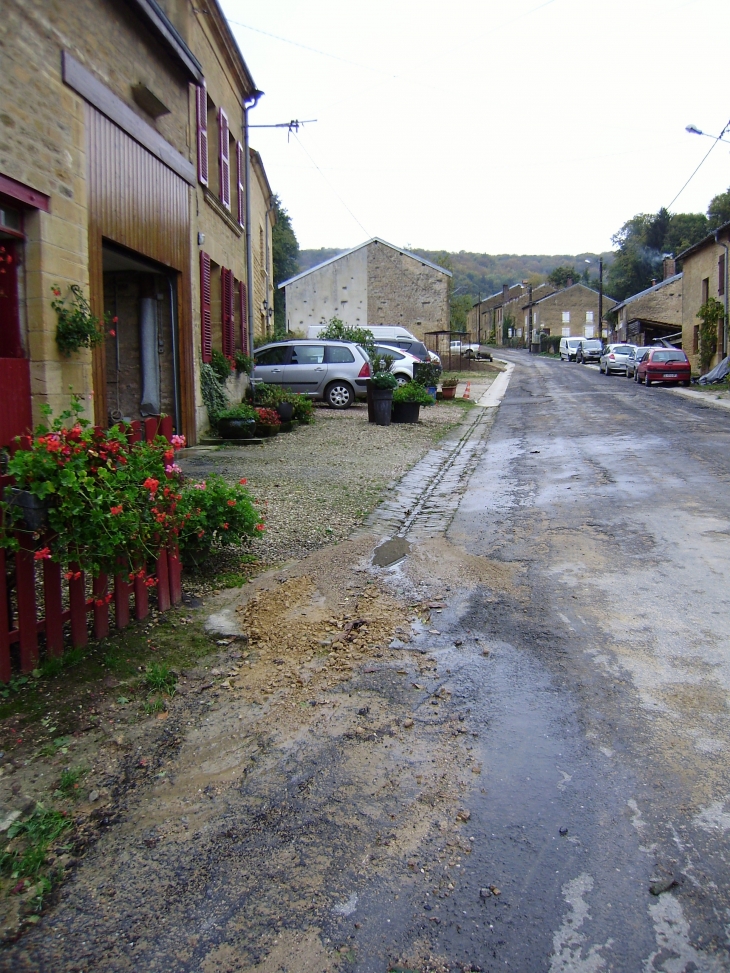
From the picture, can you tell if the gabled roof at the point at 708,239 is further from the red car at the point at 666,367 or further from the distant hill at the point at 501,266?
the distant hill at the point at 501,266

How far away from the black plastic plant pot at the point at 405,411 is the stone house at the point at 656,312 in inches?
1614

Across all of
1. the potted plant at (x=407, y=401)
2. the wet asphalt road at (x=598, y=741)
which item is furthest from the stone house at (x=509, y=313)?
the wet asphalt road at (x=598, y=741)

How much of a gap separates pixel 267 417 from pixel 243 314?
401cm

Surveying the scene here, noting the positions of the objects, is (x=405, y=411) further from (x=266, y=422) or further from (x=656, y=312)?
(x=656, y=312)

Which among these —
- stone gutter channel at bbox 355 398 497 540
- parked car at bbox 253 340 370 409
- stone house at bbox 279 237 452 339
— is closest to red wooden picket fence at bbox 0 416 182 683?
stone gutter channel at bbox 355 398 497 540

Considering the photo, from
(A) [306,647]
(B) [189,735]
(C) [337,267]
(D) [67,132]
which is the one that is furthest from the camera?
(C) [337,267]

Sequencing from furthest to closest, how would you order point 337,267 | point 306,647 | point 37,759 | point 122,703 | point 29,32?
point 337,267
point 29,32
point 306,647
point 122,703
point 37,759

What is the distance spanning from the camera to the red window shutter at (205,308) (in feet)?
41.7

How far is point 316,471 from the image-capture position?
395 inches

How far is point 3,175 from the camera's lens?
20.6 feet

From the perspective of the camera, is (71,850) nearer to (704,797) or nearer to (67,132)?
(704,797)

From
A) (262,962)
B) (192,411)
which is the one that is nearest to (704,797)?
(262,962)

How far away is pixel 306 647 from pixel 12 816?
186 centimetres

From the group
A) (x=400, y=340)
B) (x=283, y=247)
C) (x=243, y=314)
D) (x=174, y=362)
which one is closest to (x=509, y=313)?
(x=283, y=247)
